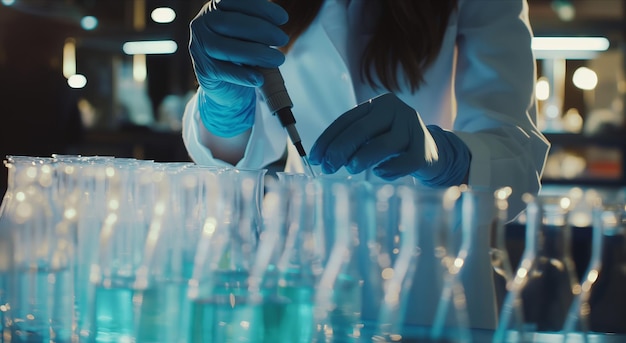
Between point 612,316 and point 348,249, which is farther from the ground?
point 348,249

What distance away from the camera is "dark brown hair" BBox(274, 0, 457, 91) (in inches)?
60.5

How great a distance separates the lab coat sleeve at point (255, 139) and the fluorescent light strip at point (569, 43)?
299cm

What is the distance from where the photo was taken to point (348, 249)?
829 millimetres

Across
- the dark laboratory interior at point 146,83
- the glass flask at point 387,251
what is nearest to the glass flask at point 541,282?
the glass flask at point 387,251

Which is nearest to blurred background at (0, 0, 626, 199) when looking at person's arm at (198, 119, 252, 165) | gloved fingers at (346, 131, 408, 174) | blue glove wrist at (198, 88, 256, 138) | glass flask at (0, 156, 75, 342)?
person's arm at (198, 119, 252, 165)

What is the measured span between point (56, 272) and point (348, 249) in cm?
38

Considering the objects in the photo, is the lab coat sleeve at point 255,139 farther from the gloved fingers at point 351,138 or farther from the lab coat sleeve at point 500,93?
the gloved fingers at point 351,138

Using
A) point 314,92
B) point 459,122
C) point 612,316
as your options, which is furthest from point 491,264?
point 612,316

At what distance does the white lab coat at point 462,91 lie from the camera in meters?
1.46

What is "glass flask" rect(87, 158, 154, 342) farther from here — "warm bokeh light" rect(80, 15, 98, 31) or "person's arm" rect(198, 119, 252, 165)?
"warm bokeh light" rect(80, 15, 98, 31)

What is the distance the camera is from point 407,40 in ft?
5.05

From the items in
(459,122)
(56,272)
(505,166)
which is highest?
(459,122)

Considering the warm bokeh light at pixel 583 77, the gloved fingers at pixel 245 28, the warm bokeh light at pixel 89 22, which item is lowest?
the gloved fingers at pixel 245 28

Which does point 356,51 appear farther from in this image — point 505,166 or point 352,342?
point 352,342
